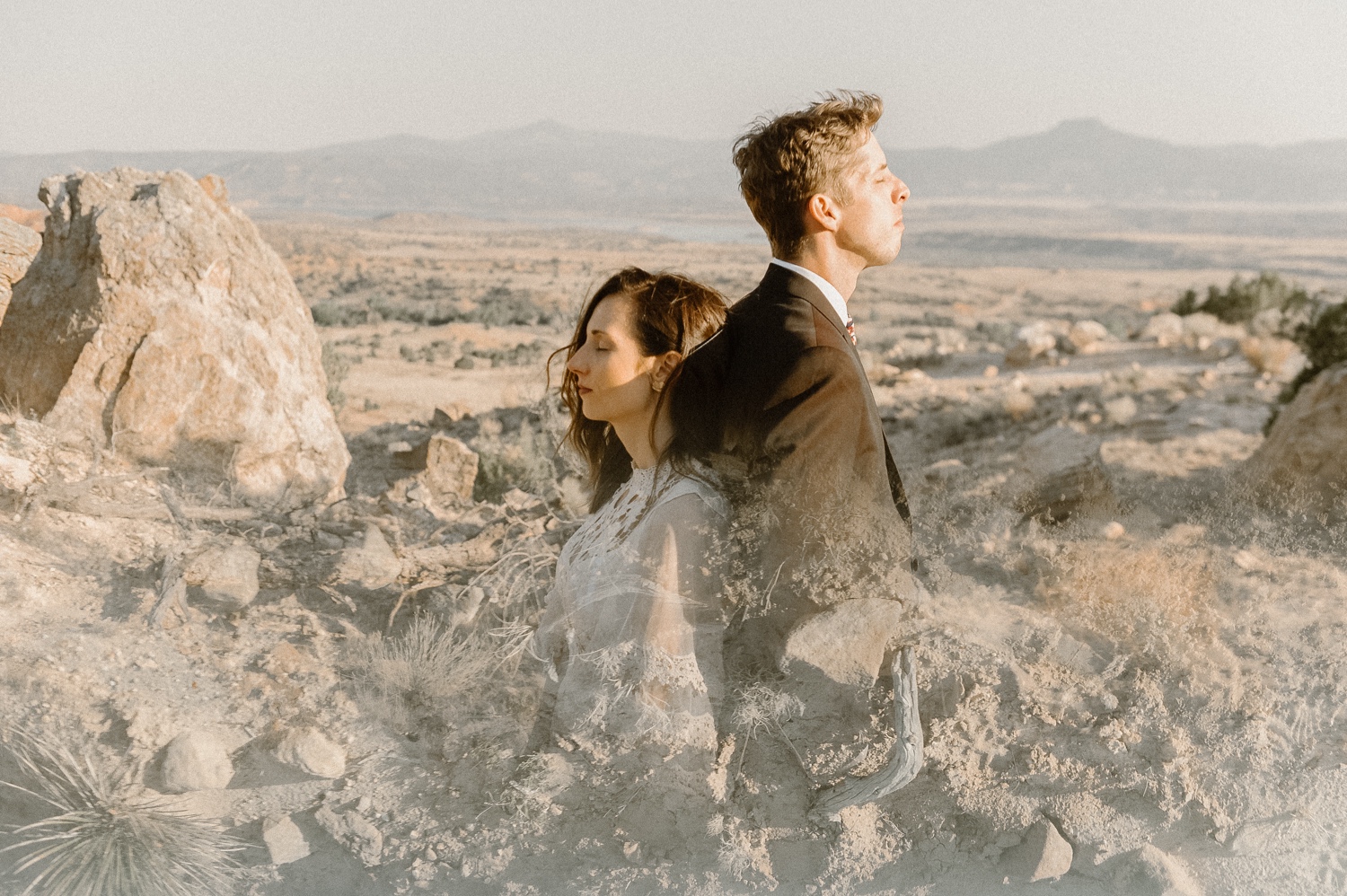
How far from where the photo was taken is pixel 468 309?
1833cm

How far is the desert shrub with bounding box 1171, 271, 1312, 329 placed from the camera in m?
17.5

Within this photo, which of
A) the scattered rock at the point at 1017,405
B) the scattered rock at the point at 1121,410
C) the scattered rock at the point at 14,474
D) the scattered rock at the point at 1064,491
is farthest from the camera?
the scattered rock at the point at 1017,405

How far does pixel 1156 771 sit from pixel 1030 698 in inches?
15.9

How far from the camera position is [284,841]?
8.82 ft

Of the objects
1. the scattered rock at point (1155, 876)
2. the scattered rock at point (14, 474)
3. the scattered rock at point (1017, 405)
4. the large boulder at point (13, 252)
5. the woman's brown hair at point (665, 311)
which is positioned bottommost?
the scattered rock at point (1155, 876)

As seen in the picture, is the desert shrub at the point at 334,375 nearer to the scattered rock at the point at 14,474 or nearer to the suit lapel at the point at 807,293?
the scattered rock at the point at 14,474

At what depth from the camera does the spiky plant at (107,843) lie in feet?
8.46

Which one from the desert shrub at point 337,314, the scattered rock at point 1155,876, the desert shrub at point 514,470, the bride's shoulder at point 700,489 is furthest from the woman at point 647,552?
the desert shrub at point 337,314

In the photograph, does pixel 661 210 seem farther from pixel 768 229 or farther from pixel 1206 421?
pixel 768 229

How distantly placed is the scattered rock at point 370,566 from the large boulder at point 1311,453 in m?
4.20

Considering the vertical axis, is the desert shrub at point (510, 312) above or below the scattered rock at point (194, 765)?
above

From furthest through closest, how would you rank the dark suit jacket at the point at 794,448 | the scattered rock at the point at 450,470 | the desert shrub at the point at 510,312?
the desert shrub at the point at 510,312 → the scattered rock at the point at 450,470 → the dark suit jacket at the point at 794,448

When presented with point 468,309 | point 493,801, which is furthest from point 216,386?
point 468,309

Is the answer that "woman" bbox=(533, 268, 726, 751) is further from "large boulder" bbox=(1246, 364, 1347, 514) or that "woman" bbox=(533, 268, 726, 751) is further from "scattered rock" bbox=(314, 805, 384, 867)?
"large boulder" bbox=(1246, 364, 1347, 514)
